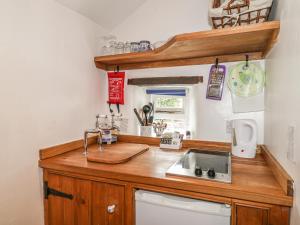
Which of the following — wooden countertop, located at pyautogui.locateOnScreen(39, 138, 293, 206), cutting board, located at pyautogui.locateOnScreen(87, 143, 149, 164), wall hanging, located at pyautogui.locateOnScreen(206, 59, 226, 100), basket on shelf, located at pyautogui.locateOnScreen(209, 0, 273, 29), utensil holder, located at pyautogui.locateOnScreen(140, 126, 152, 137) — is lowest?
wooden countertop, located at pyautogui.locateOnScreen(39, 138, 293, 206)

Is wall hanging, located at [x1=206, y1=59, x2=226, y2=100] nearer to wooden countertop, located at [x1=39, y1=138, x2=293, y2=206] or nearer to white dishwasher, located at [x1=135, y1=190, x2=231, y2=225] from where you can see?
wooden countertop, located at [x1=39, y1=138, x2=293, y2=206]

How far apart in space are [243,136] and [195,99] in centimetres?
49

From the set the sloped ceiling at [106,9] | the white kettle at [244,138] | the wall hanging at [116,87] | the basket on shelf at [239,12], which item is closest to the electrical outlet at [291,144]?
the white kettle at [244,138]

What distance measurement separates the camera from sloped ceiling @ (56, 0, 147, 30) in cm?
148

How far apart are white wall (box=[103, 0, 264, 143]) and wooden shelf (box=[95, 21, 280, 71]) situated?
2.9 inches

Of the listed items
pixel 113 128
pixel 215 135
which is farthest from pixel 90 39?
pixel 215 135

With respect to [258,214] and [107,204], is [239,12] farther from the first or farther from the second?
[107,204]

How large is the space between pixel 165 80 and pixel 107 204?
3.52 ft

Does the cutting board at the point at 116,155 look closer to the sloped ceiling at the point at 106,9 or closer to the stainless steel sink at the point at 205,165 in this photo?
the stainless steel sink at the point at 205,165

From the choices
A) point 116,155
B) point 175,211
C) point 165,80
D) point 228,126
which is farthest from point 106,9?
point 175,211

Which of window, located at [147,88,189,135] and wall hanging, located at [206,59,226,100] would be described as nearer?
wall hanging, located at [206,59,226,100]

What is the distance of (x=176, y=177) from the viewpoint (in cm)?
99

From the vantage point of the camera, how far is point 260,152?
1427 mm

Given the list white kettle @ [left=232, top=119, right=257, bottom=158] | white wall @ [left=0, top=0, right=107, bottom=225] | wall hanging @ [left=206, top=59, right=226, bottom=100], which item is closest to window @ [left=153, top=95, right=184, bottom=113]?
wall hanging @ [left=206, top=59, right=226, bottom=100]
